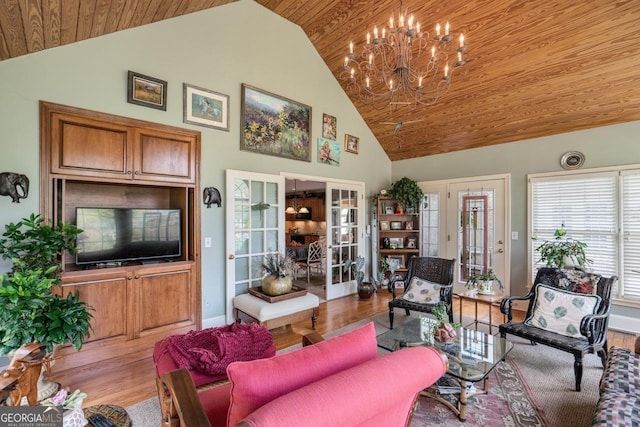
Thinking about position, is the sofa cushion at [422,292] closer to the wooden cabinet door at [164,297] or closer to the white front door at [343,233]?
the white front door at [343,233]

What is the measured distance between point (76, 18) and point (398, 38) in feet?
8.93

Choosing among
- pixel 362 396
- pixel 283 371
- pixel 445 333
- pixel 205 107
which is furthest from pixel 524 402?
pixel 205 107

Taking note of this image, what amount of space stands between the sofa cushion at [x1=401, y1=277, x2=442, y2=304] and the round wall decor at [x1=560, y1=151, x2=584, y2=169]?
2614 mm

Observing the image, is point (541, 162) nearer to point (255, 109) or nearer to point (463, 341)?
point (463, 341)

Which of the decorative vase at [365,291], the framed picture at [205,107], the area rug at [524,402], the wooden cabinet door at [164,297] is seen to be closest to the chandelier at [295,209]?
the decorative vase at [365,291]

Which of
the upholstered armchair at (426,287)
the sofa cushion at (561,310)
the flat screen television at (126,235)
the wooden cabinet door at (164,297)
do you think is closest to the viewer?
the sofa cushion at (561,310)

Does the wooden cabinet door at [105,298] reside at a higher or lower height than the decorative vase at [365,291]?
higher

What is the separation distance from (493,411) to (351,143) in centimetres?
434

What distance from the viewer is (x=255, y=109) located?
4.05 metres

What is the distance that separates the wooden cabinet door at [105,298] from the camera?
8.77 feet

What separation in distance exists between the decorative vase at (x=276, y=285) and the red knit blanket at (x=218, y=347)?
120 centimetres

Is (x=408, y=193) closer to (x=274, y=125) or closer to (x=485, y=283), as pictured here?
(x=485, y=283)

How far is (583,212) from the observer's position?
13.4ft

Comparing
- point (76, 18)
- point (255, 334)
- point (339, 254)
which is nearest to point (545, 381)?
point (255, 334)
